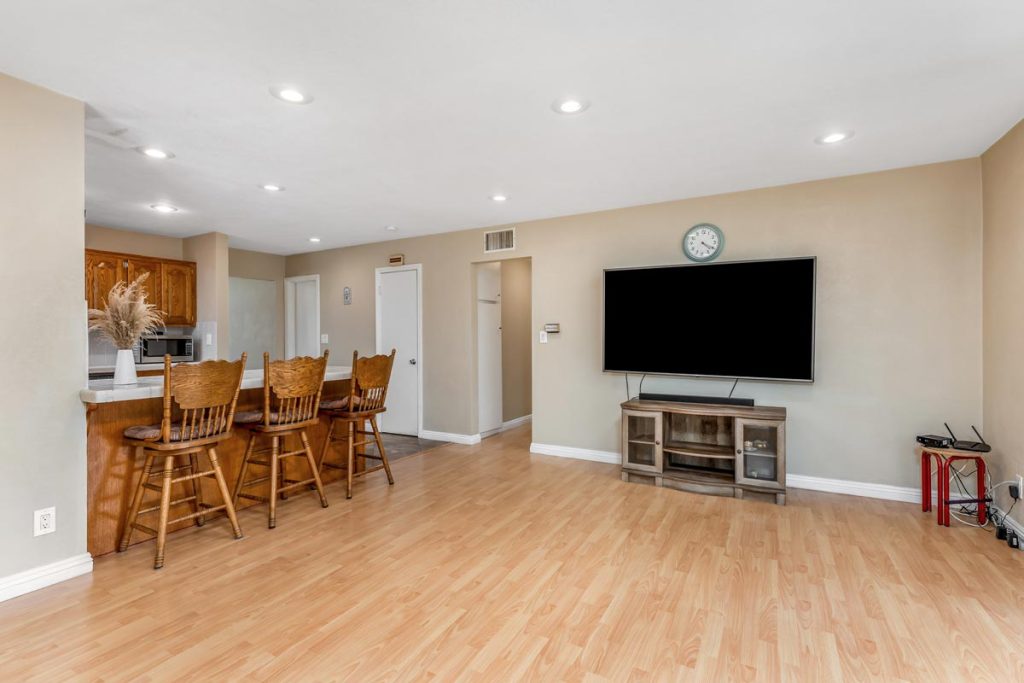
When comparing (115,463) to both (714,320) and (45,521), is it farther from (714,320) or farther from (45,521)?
(714,320)

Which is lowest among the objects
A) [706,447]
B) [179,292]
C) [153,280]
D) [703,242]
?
[706,447]

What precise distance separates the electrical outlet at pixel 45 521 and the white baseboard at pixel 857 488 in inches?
182

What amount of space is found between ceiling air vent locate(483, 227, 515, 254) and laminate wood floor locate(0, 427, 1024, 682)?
278 centimetres

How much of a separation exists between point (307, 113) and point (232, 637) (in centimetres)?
248

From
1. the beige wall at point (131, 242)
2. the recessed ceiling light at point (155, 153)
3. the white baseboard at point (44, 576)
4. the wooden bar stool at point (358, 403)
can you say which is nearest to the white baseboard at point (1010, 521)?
the wooden bar stool at point (358, 403)

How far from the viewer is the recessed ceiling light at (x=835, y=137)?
2855mm

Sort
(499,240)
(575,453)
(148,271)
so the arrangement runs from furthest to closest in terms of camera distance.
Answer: (148,271), (499,240), (575,453)

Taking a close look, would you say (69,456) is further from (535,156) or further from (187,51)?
(535,156)

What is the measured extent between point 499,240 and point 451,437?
7.39 feet

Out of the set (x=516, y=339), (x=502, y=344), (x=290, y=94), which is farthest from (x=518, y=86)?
(x=516, y=339)

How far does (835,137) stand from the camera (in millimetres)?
2922

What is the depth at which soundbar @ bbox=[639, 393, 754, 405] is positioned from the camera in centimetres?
386

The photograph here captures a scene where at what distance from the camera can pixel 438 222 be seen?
5047 mm

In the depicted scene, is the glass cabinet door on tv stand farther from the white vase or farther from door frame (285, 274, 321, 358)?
door frame (285, 274, 321, 358)
